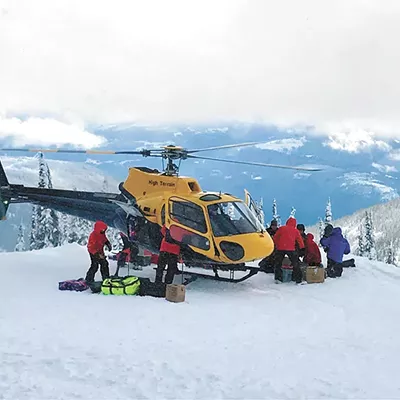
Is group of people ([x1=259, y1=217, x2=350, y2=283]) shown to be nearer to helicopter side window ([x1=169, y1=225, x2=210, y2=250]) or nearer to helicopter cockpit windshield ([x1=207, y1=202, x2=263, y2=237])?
helicopter cockpit windshield ([x1=207, y1=202, x2=263, y2=237])

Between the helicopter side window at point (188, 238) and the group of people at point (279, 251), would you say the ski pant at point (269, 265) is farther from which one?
the helicopter side window at point (188, 238)

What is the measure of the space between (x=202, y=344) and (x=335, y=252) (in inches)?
Answer: 295

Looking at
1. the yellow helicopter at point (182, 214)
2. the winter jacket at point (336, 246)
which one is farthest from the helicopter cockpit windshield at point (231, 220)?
the winter jacket at point (336, 246)

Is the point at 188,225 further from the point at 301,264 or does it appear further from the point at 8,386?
the point at 8,386

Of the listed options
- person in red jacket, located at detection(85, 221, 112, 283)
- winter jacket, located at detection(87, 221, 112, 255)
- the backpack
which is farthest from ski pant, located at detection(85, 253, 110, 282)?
the backpack

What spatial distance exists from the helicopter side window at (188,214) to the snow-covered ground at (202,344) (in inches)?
66.6

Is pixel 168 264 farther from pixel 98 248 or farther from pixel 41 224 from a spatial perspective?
pixel 41 224

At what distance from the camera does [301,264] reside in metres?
14.1

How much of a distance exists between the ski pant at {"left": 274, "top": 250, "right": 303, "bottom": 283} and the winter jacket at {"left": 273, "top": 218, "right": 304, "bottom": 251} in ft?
0.39

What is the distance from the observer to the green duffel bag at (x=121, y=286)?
11.0m

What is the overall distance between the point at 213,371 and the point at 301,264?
8273mm

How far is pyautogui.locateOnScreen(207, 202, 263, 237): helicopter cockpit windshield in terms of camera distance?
12.1 metres

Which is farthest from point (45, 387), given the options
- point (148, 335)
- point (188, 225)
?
point (188, 225)

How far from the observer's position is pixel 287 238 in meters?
13.2
